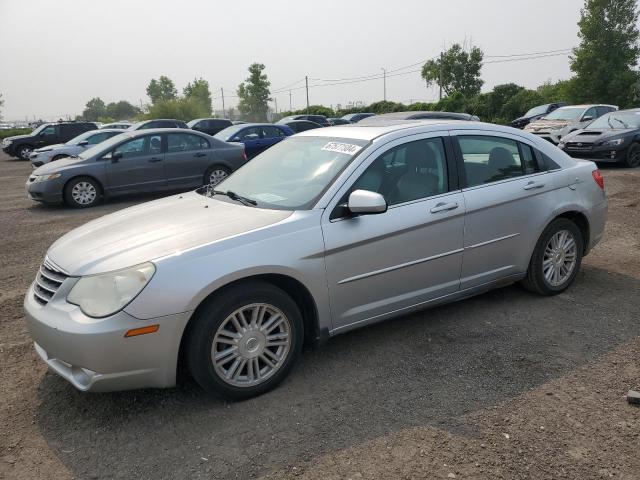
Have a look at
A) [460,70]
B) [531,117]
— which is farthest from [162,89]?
[531,117]

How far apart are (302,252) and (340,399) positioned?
94 centimetres

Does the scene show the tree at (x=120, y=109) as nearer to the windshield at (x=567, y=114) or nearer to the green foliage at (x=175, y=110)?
the green foliage at (x=175, y=110)

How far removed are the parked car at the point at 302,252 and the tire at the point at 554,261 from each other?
17 mm

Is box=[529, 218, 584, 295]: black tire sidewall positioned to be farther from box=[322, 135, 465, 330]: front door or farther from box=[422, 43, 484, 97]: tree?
box=[422, 43, 484, 97]: tree

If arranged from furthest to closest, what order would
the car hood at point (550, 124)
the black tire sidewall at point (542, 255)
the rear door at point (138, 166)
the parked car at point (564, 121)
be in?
the car hood at point (550, 124) < the parked car at point (564, 121) < the rear door at point (138, 166) < the black tire sidewall at point (542, 255)

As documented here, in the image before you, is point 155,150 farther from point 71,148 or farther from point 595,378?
point 595,378

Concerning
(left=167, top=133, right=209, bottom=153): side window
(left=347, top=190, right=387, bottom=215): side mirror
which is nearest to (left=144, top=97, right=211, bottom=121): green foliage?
(left=167, top=133, right=209, bottom=153): side window

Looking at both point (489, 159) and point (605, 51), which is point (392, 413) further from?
point (605, 51)

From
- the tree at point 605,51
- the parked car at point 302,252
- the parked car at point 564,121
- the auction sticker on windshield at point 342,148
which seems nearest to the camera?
the parked car at point 302,252

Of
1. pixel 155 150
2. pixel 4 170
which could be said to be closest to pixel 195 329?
pixel 155 150

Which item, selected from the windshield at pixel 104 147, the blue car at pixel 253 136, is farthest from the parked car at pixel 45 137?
the windshield at pixel 104 147

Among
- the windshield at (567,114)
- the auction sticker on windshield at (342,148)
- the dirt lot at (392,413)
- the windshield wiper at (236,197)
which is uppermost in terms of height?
Answer: the windshield at (567,114)

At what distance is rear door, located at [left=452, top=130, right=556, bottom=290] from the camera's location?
4.19 m

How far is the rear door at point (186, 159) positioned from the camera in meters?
A: 11.2
